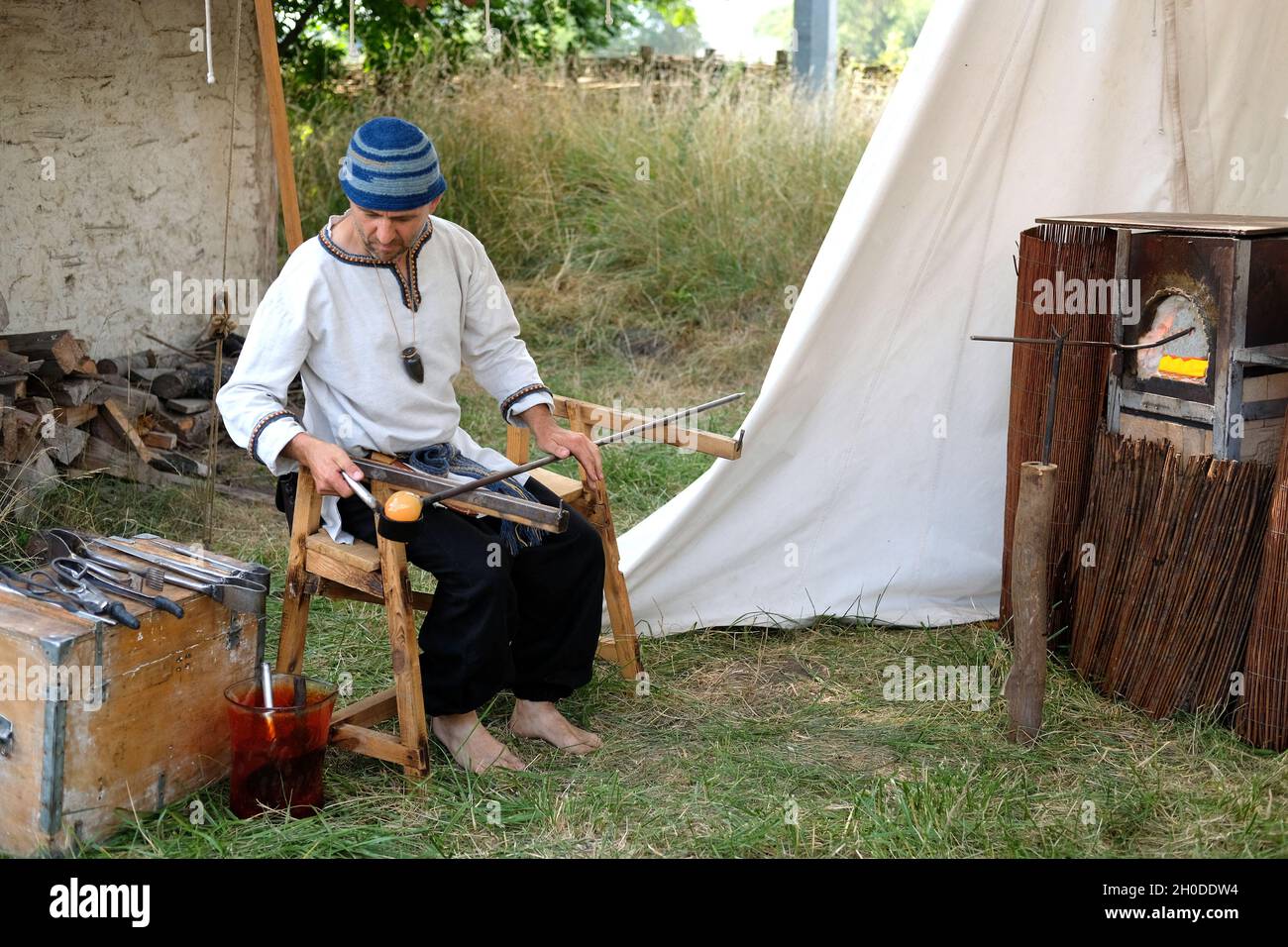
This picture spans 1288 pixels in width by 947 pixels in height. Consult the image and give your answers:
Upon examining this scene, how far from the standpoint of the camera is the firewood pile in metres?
4.37

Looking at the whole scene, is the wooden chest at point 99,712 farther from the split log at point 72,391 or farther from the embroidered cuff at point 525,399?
the split log at point 72,391

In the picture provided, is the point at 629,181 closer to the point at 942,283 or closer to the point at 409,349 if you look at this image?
the point at 942,283

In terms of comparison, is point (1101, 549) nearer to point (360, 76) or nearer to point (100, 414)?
point (100, 414)

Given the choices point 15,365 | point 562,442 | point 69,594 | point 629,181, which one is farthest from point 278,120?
point 629,181

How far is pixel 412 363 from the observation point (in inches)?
116

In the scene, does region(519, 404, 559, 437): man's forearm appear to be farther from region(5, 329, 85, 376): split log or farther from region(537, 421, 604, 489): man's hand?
region(5, 329, 85, 376): split log

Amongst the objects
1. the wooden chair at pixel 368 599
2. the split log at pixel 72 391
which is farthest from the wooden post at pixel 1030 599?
the split log at pixel 72 391

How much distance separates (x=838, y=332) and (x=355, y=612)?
64.6 inches

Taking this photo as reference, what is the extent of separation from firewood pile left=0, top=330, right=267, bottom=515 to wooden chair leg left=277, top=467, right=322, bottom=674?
168 centimetres

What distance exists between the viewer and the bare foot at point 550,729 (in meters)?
3.15

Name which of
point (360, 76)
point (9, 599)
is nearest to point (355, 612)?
point (9, 599)

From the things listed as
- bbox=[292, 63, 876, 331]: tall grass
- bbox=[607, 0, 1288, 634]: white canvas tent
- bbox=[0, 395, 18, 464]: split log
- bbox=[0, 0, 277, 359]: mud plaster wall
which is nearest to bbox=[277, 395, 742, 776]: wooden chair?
bbox=[607, 0, 1288, 634]: white canvas tent

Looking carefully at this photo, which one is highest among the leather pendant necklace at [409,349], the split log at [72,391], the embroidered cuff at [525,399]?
the leather pendant necklace at [409,349]

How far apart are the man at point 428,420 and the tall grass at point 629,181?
4.37m
